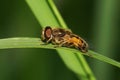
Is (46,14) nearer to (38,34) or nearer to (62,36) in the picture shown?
(62,36)

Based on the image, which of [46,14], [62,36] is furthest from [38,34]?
[46,14]

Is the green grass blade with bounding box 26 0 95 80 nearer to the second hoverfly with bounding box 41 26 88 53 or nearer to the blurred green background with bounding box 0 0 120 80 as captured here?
the second hoverfly with bounding box 41 26 88 53

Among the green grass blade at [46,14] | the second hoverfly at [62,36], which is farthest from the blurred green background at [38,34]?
the green grass blade at [46,14]

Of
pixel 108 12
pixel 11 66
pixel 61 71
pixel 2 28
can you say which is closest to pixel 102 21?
pixel 108 12

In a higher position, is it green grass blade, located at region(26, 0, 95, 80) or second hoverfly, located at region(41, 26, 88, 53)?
green grass blade, located at region(26, 0, 95, 80)

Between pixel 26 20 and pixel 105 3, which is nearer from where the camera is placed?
pixel 105 3

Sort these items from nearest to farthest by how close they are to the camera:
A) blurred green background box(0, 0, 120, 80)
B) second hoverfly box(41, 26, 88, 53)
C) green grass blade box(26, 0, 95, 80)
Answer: green grass blade box(26, 0, 95, 80) < second hoverfly box(41, 26, 88, 53) < blurred green background box(0, 0, 120, 80)

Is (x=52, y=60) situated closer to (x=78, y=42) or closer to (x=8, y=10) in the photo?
(x=8, y=10)

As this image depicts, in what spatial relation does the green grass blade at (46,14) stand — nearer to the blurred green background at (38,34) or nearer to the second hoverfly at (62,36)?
the second hoverfly at (62,36)

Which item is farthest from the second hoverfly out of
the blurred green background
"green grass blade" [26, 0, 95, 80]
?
the blurred green background
